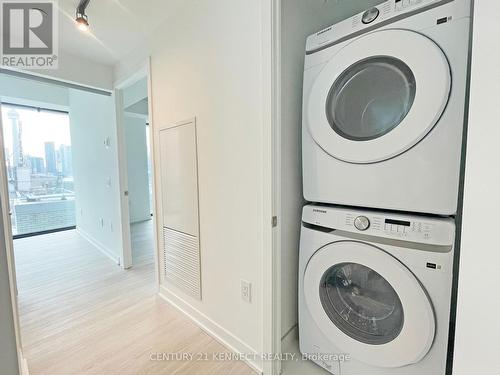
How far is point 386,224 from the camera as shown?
1015 mm

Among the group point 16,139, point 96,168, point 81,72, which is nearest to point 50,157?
point 16,139

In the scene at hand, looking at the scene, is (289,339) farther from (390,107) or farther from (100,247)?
(100,247)

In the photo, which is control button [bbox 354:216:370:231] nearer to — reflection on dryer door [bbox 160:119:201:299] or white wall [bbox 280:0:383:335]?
white wall [bbox 280:0:383:335]

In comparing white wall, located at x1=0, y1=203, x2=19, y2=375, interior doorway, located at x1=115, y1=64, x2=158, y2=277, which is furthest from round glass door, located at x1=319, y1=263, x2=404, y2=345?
interior doorway, located at x1=115, y1=64, x2=158, y2=277

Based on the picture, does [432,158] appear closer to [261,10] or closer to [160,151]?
[261,10]

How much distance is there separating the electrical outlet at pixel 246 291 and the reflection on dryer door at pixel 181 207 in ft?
1.45

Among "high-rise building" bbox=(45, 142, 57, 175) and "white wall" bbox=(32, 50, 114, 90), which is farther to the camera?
"high-rise building" bbox=(45, 142, 57, 175)

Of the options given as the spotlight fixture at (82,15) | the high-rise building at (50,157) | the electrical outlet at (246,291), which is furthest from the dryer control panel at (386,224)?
the high-rise building at (50,157)

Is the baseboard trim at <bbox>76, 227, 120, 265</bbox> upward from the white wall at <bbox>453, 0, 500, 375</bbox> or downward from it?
downward

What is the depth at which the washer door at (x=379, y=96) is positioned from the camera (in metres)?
0.89

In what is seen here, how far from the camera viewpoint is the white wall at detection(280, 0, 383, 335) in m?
1.30

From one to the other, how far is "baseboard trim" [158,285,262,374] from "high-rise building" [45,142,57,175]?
155 inches

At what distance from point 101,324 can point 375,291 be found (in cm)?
192

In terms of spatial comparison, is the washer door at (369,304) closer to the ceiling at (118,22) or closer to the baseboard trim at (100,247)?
the ceiling at (118,22)
